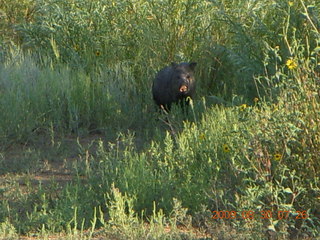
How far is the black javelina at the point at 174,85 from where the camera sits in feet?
27.9

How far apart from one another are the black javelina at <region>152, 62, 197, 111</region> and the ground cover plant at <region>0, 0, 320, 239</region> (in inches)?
8.0

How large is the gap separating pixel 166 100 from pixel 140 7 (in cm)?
193

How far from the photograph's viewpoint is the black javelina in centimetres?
849

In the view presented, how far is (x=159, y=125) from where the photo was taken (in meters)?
8.19

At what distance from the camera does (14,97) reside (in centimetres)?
809

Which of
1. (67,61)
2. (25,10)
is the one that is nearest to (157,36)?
(67,61)

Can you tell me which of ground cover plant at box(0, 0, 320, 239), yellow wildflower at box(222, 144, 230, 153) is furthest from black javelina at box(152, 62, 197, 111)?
yellow wildflower at box(222, 144, 230, 153)

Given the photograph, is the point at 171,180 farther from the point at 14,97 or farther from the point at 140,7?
the point at 140,7

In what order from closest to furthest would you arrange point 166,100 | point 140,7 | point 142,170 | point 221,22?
point 142,170, point 166,100, point 221,22, point 140,7

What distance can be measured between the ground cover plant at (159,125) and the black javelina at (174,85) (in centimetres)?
20
